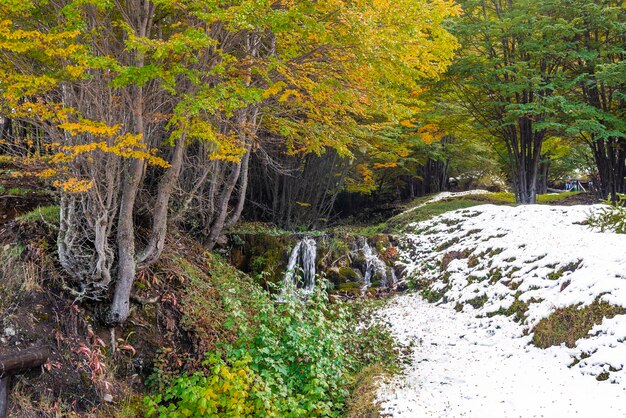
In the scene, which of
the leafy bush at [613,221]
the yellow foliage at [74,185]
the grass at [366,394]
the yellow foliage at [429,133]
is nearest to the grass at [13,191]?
the yellow foliage at [74,185]

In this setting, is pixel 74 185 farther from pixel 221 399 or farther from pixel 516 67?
pixel 516 67

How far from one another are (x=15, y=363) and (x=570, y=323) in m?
5.67

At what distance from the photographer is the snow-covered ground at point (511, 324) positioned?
160 inches

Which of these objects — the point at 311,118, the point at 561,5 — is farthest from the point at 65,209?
the point at 561,5

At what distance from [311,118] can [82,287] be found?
13.9ft

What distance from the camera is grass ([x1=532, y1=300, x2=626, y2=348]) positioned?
466 centimetres

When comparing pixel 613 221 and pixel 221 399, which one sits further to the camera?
pixel 613 221

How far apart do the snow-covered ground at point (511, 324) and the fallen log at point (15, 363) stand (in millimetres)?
3314

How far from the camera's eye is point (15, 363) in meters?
3.79

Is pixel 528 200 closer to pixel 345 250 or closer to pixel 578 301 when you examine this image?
pixel 345 250

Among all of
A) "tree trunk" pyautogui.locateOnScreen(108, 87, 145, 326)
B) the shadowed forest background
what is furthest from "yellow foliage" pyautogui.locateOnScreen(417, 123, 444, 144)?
"tree trunk" pyautogui.locateOnScreen(108, 87, 145, 326)

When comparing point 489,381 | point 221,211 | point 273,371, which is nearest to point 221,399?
point 273,371

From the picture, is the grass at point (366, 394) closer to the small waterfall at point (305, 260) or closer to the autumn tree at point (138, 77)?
the autumn tree at point (138, 77)

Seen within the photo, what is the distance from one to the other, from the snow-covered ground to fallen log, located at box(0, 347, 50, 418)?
10.9 feet
